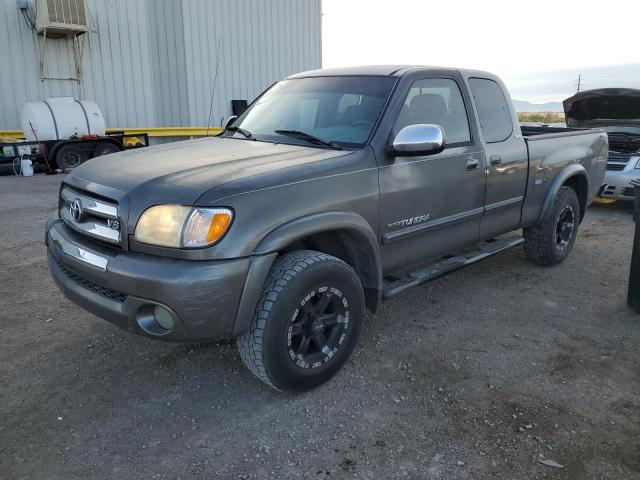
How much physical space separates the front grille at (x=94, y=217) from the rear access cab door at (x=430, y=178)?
1.56 m

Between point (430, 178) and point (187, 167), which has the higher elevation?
point (187, 167)

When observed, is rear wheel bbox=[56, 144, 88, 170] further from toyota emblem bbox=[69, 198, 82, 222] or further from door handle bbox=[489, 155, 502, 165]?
door handle bbox=[489, 155, 502, 165]

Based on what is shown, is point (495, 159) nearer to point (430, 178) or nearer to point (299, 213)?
point (430, 178)

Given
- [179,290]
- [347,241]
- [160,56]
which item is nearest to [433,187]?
[347,241]

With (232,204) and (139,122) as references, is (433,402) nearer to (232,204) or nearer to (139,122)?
(232,204)

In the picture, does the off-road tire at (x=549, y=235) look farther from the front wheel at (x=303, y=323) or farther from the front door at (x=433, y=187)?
the front wheel at (x=303, y=323)

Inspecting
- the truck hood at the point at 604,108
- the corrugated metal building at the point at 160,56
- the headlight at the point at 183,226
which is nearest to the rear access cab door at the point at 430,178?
the headlight at the point at 183,226

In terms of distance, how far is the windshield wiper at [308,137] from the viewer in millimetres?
3399

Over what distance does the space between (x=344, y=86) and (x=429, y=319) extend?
1.88 m

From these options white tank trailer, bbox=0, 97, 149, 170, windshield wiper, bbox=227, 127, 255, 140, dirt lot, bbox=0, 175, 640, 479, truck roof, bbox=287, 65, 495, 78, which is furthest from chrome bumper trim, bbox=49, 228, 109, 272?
white tank trailer, bbox=0, 97, 149, 170

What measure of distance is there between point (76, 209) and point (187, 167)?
697 mm

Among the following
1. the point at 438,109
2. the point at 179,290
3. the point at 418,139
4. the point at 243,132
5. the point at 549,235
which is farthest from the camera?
the point at 549,235

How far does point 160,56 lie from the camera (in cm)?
1583

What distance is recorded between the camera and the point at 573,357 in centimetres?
356
